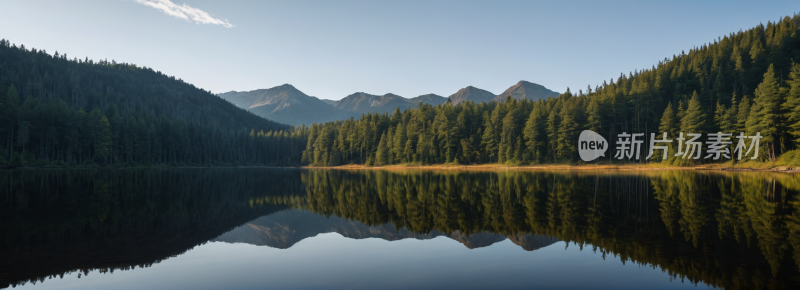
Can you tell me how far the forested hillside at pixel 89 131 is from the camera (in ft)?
261

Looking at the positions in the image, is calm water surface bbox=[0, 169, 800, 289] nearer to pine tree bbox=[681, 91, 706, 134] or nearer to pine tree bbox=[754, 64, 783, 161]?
pine tree bbox=[754, 64, 783, 161]

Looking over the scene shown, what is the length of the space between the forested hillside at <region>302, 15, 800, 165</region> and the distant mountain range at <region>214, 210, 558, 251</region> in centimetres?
7075

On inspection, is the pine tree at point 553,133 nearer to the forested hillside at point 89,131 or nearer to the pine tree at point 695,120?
the pine tree at point 695,120

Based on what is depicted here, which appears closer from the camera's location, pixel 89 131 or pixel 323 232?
pixel 323 232

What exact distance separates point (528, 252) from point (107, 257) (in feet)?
36.5

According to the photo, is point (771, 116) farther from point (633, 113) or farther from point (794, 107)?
point (633, 113)

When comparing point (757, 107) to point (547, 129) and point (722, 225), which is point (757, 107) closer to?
point (547, 129)

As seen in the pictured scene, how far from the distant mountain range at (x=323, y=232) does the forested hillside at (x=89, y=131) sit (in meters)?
88.2

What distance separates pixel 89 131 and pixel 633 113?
132547 millimetres

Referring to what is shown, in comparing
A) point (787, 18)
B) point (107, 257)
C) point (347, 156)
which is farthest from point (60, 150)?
point (787, 18)

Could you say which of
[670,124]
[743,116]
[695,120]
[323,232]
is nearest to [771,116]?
[743,116]

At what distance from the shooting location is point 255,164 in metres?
164

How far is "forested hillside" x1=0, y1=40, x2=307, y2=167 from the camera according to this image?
261 ft

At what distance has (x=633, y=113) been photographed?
88.4 metres
